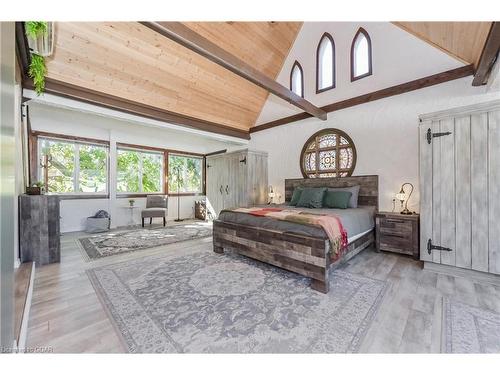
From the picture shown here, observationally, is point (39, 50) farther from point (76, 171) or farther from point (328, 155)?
point (328, 155)

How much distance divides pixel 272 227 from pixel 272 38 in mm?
4266

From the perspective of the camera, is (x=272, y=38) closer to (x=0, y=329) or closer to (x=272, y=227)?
(x=272, y=227)

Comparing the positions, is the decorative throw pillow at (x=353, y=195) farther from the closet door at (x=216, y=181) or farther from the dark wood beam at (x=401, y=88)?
the closet door at (x=216, y=181)

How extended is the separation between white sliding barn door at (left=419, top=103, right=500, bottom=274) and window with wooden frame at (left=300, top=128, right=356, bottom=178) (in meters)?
1.57

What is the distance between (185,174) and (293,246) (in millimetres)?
5780

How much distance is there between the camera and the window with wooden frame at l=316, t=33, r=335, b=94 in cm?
446

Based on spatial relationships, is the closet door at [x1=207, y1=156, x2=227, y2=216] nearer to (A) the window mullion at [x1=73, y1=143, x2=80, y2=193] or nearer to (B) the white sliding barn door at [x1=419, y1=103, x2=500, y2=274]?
(A) the window mullion at [x1=73, y1=143, x2=80, y2=193]

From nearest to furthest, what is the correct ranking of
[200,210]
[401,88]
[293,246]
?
[293,246] → [401,88] → [200,210]

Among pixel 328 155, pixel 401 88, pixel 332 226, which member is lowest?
pixel 332 226

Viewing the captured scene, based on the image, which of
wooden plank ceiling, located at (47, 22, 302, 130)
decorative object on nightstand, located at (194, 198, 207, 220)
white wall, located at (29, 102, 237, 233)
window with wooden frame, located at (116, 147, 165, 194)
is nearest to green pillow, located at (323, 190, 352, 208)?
wooden plank ceiling, located at (47, 22, 302, 130)

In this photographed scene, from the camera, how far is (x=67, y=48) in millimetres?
3113

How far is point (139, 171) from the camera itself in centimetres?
633

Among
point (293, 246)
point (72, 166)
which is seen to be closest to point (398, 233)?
point (293, 246)
